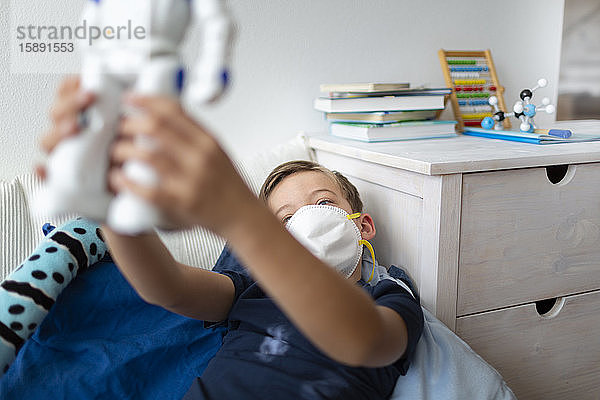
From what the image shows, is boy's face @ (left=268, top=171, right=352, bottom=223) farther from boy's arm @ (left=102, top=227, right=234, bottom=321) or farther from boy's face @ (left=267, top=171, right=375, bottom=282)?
boy's arm @ (left=102, top=227, right=234, bottom=321)

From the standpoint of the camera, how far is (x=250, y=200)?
0.50 meters

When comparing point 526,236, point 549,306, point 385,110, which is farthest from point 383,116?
point 549,306

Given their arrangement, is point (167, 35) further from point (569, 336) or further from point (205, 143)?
point (569, 336)

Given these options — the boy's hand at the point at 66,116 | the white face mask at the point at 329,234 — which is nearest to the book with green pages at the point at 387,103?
the white face mask at the point at 329,234

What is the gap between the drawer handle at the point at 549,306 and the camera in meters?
1.20

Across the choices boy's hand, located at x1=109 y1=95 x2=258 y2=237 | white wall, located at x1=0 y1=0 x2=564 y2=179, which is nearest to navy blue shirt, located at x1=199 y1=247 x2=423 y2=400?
boy's hand, located at x1=109 y1=95 x2=258 y2=237

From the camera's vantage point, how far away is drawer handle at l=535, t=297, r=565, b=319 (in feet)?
3.94

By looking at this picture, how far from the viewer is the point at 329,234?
0.96 meters

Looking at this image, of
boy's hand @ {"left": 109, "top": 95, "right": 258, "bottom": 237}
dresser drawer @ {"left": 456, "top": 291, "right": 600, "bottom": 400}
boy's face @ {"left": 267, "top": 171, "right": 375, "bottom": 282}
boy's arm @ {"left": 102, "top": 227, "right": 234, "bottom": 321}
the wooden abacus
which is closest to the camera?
boy's hand @ {"left": 109, "top": 95, "right": 258, "bottom": 237}

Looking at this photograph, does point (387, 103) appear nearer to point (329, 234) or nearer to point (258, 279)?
point (329, 234)

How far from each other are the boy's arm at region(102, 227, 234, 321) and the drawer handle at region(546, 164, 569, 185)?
0.69 m

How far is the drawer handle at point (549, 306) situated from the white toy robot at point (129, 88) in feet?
3.18

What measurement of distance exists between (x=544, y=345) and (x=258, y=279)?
35.3 inches

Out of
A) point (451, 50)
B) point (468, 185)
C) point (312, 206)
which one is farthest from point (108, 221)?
point (451, 50)
